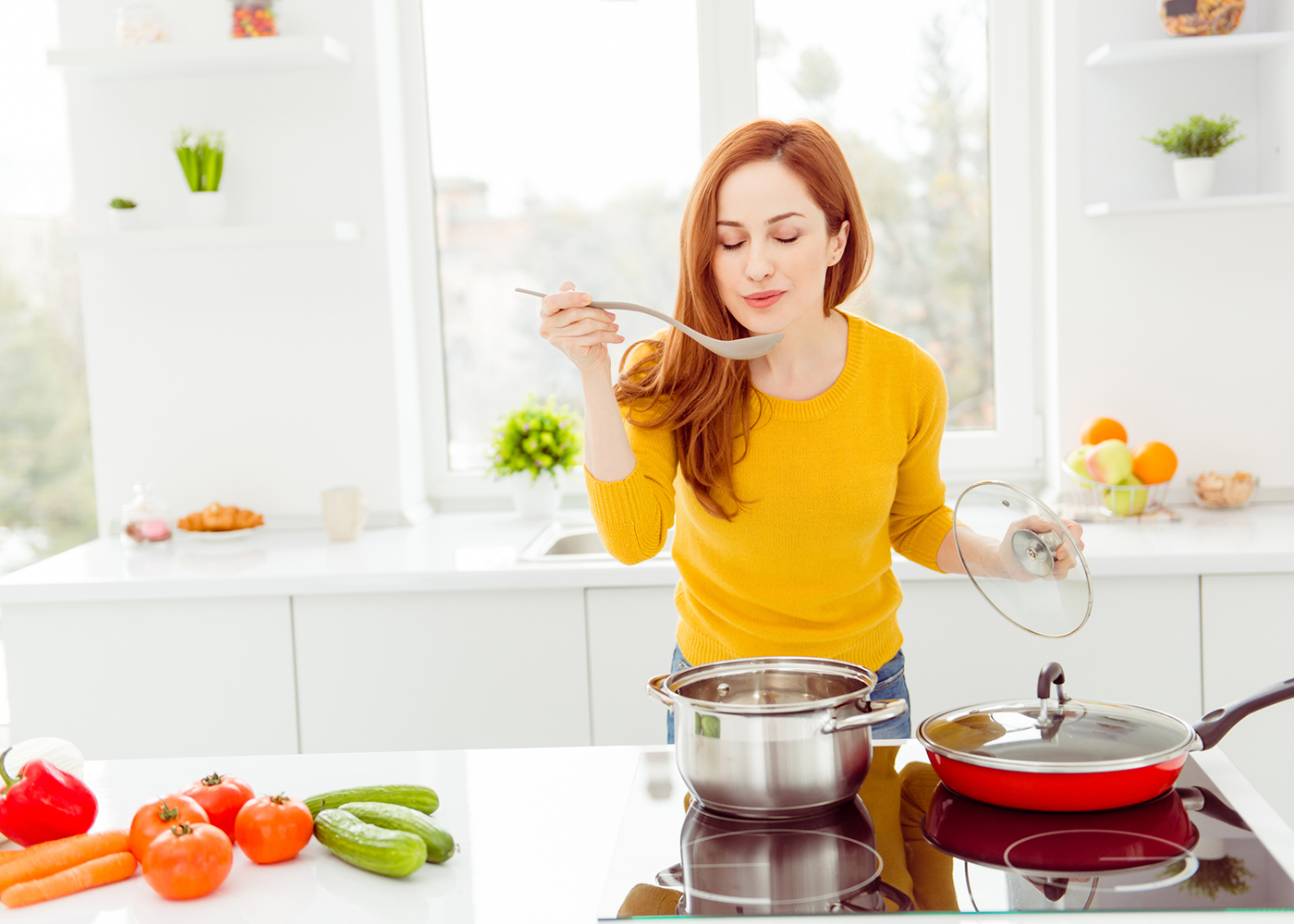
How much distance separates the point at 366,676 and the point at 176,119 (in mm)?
1369

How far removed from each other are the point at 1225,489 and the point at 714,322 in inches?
57.0

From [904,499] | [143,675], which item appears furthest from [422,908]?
[143,675]

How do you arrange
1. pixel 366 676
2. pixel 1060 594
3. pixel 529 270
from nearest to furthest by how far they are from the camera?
pixel 1060 594
pixel 366 676
pixel 529 270

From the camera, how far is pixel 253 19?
98.1 inches

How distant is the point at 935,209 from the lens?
8.97ft

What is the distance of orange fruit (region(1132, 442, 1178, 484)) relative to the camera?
238 centimetres

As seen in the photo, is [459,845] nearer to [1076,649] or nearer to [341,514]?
[1076,649]

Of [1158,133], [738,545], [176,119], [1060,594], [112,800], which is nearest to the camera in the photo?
[1060,594]

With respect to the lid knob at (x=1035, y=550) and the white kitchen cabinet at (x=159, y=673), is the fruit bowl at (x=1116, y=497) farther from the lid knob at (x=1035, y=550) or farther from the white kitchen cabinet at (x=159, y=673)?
the white kitchen cabinet at (x=159, y=673)

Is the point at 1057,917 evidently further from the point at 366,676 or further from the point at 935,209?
the point at 935,209

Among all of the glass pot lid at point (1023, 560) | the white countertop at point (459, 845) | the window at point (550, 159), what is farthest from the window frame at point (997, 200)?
the glass pot lid at point (1023, 560)

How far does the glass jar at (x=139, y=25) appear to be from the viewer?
2.51 meters

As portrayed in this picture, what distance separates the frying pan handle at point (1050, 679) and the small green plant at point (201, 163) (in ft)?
6.93

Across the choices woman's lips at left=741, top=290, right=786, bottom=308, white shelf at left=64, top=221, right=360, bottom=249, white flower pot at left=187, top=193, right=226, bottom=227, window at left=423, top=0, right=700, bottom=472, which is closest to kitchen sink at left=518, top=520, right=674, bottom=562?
window at left=423, top=0, right=700, bottom=472
